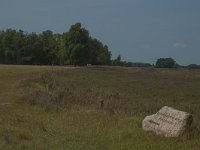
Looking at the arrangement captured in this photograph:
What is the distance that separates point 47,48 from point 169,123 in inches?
4117

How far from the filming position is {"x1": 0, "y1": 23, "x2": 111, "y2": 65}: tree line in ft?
325

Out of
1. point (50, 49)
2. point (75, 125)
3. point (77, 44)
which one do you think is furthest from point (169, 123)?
point (50, 49)

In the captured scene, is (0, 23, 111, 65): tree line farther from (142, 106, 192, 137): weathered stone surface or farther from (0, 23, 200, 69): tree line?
(142, 106, 192, 137): weathered stone surface

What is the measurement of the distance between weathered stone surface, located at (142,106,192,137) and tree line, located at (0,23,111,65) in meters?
83.1

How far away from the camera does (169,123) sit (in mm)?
14086

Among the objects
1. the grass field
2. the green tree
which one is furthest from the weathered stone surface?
the green tree

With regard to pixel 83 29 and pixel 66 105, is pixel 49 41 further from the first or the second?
pixel 66 105

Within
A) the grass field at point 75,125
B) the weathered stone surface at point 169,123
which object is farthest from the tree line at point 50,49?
the weathered stone surface at point 169,123

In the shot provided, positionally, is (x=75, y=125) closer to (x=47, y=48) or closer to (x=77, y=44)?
(x=77, y=44)

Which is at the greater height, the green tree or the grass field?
the green tree

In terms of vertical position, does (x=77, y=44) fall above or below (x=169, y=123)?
above

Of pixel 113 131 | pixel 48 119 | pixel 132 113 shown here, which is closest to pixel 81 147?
pixel 113 131

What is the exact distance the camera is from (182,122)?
13625 mm

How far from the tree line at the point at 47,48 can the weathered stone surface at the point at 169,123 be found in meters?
83.1
